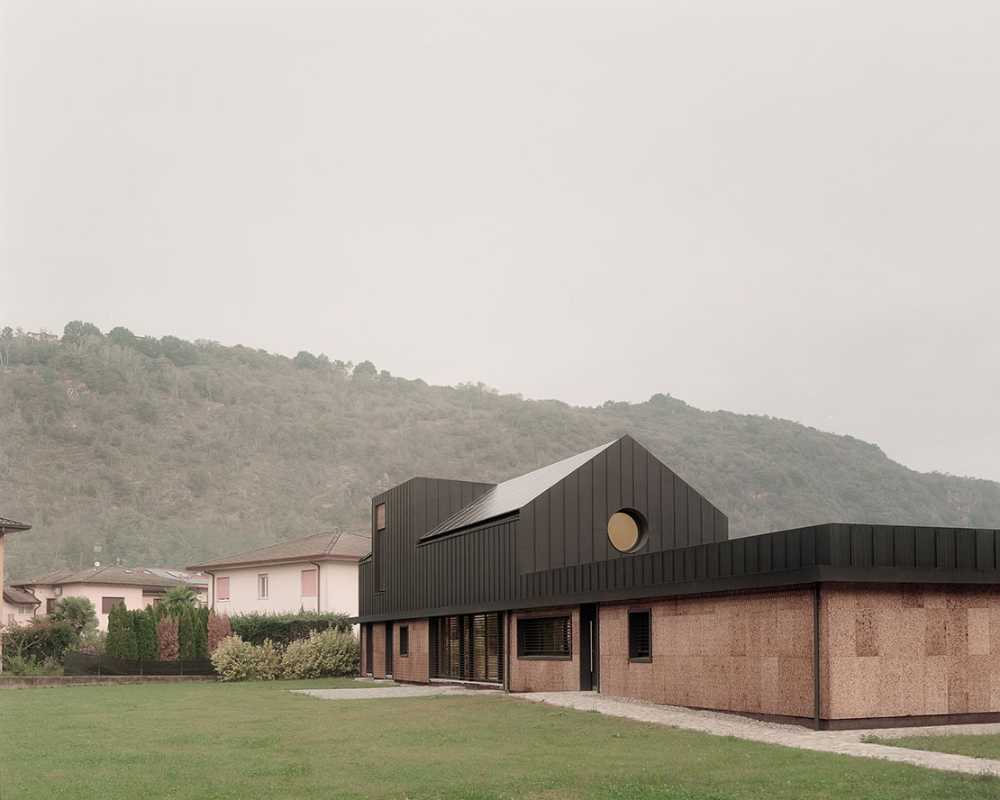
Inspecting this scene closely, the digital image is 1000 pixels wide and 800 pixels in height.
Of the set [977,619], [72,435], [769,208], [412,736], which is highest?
[769,208]

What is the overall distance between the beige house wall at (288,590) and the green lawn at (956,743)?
123 feet

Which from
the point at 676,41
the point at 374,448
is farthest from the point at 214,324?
the point at 676,41

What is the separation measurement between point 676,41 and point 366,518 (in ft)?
221

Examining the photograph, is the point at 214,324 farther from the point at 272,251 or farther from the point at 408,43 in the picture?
the point at 408,43

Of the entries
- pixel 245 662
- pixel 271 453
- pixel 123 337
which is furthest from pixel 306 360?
pixel 245 662

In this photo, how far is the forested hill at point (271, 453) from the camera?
4033 inches

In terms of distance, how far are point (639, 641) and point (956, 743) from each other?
29.1ft

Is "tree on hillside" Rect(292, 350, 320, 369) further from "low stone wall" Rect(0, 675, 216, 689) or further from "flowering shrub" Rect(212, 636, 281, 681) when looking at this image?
"flowering shrub" Rect(212, 636, 281, 681)

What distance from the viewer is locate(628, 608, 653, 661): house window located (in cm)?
2341

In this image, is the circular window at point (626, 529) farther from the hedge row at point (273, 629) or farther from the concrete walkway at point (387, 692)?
the hedge row at point (273, 629)

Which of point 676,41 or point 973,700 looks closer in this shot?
point 973,700

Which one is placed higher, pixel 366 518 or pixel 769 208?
pixel 769 208

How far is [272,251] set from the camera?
3561 inches

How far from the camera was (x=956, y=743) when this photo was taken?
15.6 metres
